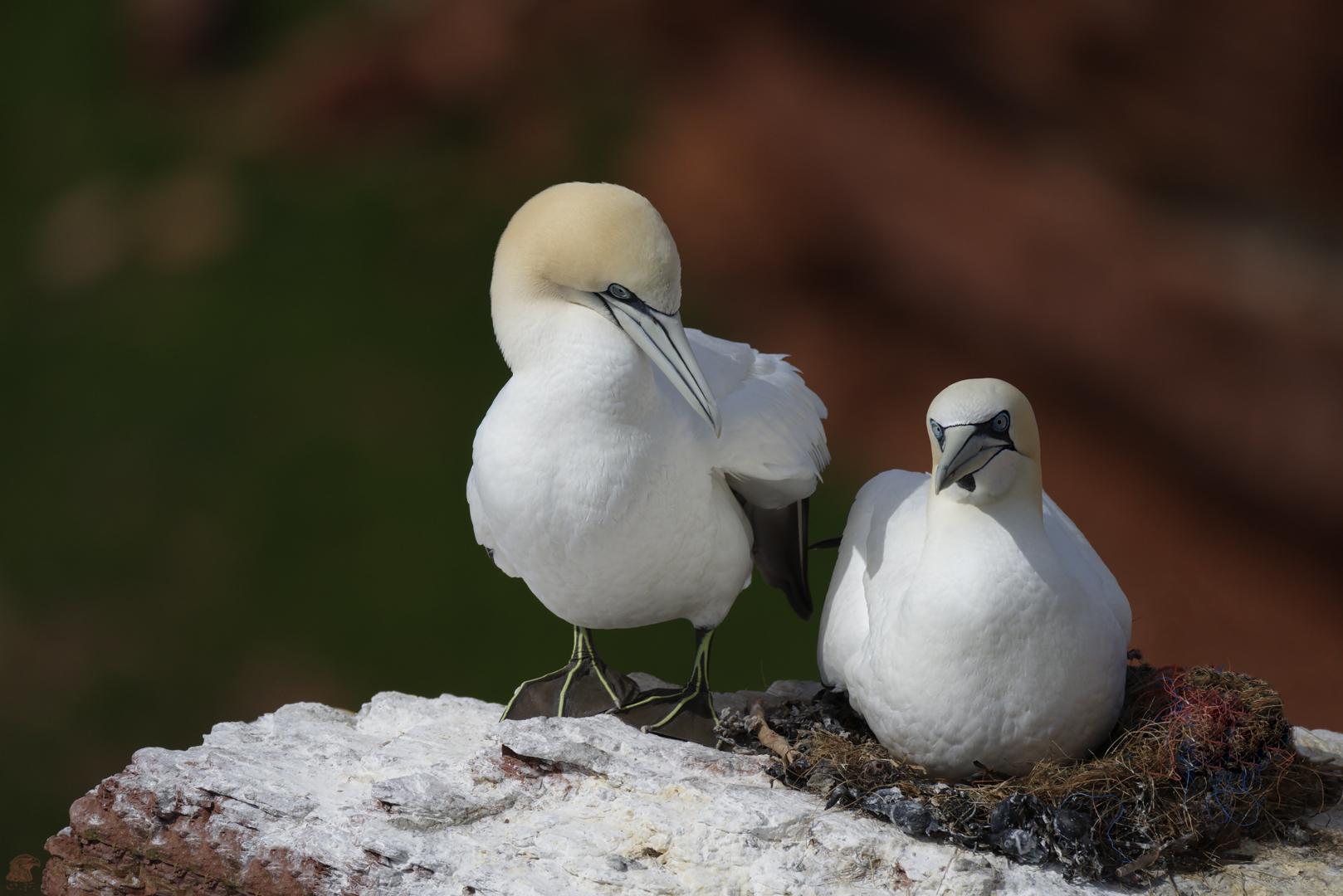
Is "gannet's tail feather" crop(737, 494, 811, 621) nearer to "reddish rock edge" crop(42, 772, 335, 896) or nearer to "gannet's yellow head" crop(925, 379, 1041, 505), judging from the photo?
"gannet's yellow head" crop(925, 379, 1041, 505)

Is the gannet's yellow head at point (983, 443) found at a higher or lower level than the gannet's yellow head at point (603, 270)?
lower

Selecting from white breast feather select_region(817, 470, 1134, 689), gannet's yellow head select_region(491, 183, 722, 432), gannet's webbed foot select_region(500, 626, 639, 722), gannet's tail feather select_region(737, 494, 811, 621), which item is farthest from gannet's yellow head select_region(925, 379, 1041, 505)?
gannet's webbed foot select_region(500, 626, 639, 722)

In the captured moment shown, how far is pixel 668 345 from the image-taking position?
10.00ft

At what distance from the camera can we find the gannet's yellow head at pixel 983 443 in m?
2.77

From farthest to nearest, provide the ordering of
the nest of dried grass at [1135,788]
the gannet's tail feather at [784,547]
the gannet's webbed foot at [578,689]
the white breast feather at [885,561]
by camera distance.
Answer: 1. the gannet's tail feather at [784,547]
2. the gannet's webbed foot at [578,689]
3. the white breast feather at [885,561]
4. the nest of dried grass at [1135,788]

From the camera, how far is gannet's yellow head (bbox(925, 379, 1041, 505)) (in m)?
2.77

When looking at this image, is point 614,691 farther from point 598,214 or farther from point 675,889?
point 598,214

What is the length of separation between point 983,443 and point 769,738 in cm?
96

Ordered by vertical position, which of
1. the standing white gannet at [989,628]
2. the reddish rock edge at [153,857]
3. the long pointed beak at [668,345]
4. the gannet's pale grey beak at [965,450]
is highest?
the long pointed beak at [668,345]

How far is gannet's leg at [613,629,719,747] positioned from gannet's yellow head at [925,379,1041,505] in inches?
39.7

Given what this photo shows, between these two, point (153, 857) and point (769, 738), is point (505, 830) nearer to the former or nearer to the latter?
point (769, 738)

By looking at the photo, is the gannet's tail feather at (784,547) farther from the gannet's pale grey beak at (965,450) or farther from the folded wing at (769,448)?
the gannet's pale grey beak at (965,450)

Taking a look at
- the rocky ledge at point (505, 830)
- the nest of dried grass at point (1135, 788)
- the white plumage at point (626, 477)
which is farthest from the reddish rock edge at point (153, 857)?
the nest of dried grass at point (1135, 788)

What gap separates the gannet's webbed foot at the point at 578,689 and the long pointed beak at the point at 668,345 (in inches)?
39.2
